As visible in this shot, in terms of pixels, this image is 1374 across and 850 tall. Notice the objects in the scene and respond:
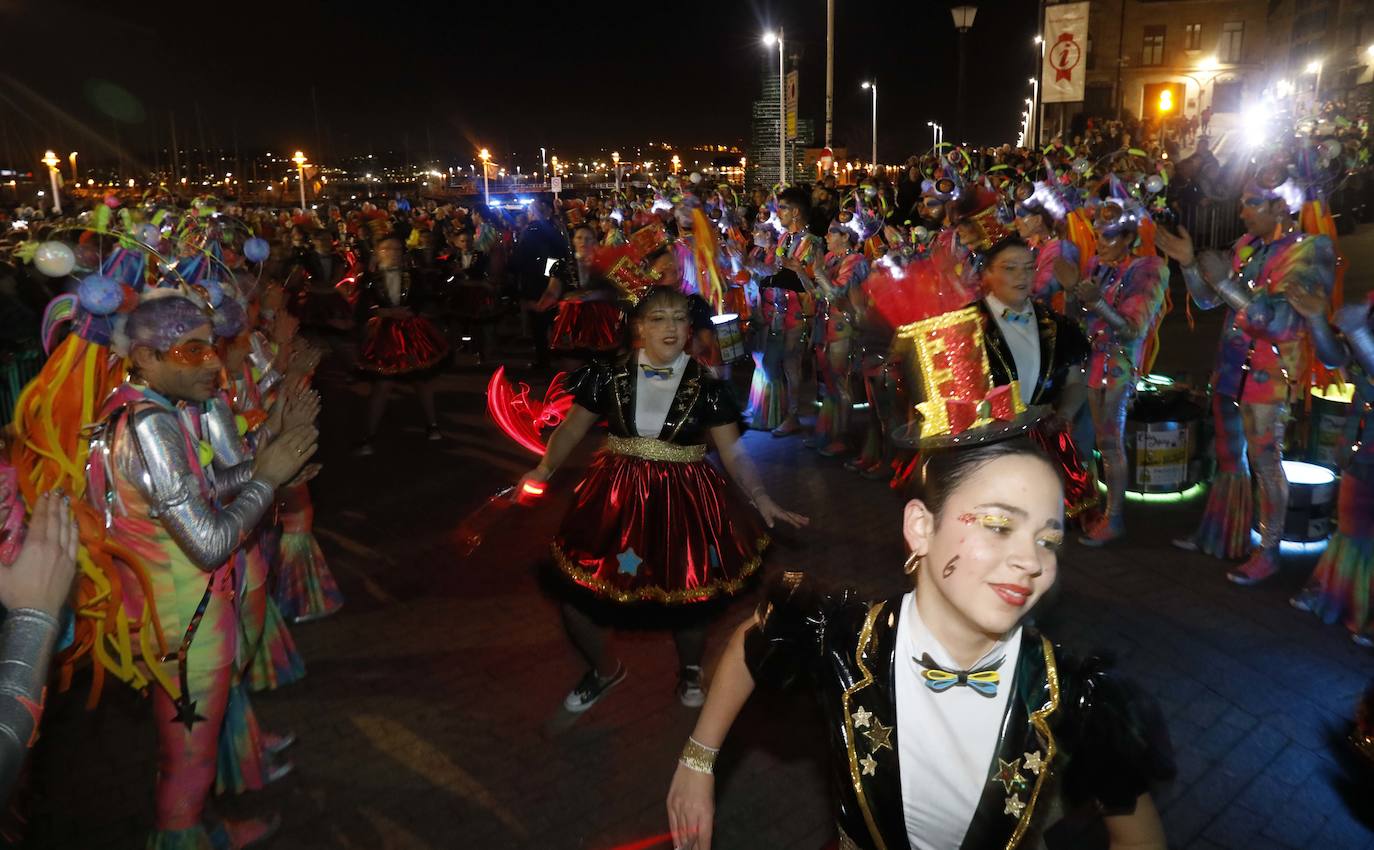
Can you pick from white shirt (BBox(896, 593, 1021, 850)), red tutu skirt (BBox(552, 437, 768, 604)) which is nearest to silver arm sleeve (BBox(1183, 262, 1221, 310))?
red tutu skirt (BBox(552, 437, 768, 604))

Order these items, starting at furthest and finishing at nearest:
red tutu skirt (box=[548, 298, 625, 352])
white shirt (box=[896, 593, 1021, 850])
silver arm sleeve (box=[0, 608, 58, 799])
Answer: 1. red tutu skirt (box=[548, 298, 625, 352])
2. white shirt (box=[896, 593, 1021, 850])
3. silver arm sleeve (box=[0, 608, 58, 799])

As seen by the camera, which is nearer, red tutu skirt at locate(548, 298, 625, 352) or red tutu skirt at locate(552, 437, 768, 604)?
red tutu skirt at locate(552, 437, 768, 604)

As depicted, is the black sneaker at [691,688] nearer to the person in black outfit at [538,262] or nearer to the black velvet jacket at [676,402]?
the black velvet jacket at [676,402]

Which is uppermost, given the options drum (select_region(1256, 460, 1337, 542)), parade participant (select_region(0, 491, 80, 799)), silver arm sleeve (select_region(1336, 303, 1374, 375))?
silver arm sleeve (select_region(1336, 303, 1374, 375))

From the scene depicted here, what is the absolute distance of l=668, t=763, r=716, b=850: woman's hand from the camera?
2.36 meters

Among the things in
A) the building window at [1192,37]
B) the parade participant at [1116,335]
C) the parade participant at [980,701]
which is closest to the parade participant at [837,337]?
the parade participant at [1116,335]

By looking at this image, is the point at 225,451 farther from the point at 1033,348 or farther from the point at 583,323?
the point at 583,323

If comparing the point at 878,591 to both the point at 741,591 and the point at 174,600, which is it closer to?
the point at 741,591

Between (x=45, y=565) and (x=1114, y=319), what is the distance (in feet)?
18.8

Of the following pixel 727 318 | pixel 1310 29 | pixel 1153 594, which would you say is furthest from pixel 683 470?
pixel 1310 29

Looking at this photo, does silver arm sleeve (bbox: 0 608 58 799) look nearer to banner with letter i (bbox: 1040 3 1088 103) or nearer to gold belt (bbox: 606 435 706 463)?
gold belt (bbox: 606 435 706 463)

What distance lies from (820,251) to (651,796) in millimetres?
5990

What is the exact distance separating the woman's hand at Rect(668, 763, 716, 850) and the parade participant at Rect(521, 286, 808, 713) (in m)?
1.79

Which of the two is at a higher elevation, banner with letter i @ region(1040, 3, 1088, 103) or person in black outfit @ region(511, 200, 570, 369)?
banner with letter i @ region(1040, 3, 1088, 103)
